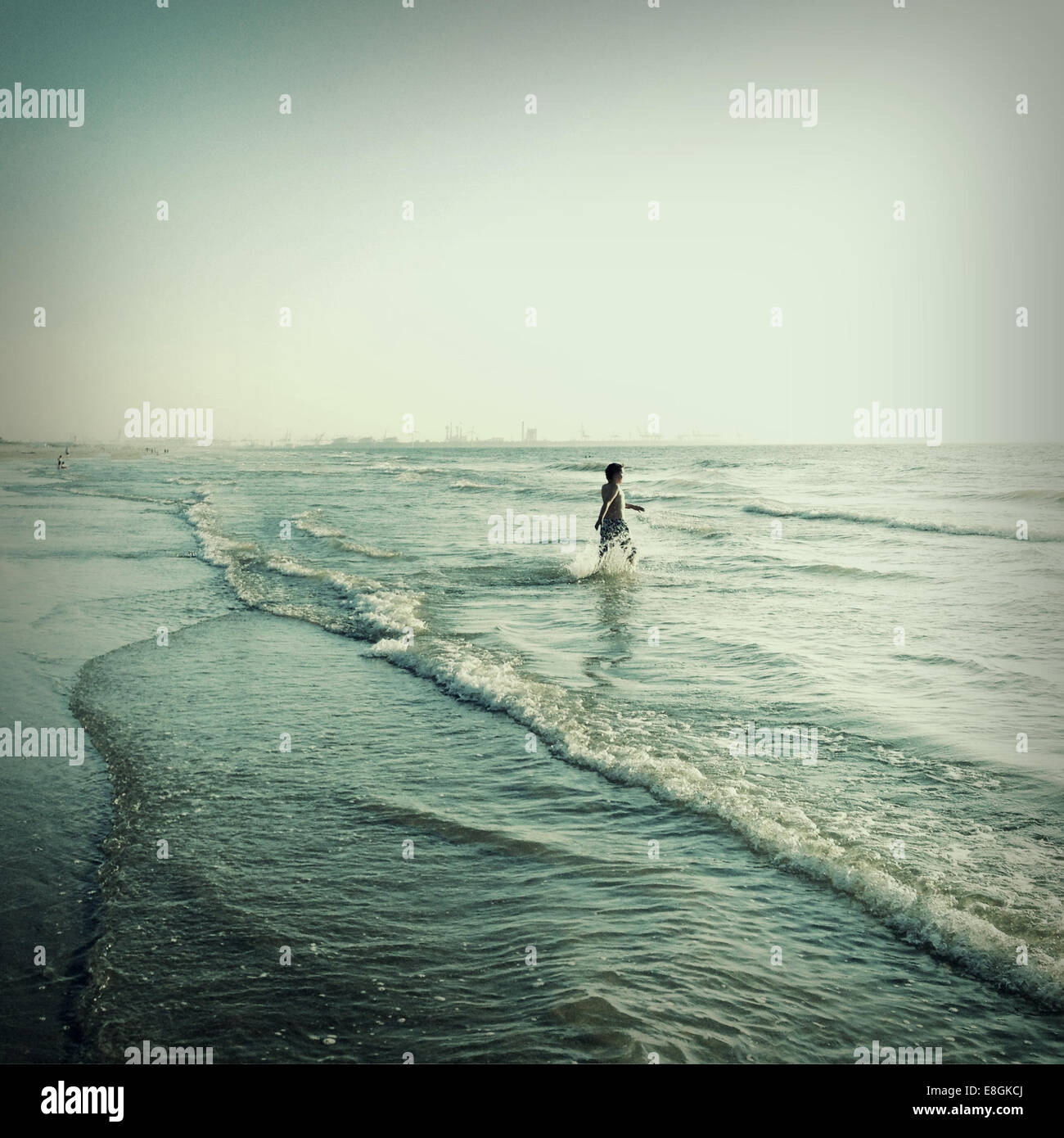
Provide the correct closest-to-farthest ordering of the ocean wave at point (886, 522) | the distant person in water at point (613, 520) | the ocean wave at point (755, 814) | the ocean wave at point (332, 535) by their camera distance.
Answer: the ocean wave at point (755, 814) < the distant person in water at point (613, 520) < the ocean wave at point (332, 535) < the ocean wave at point (886, 522)

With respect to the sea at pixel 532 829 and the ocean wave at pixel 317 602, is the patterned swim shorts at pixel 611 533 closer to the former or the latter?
the sea at pixel 532 829

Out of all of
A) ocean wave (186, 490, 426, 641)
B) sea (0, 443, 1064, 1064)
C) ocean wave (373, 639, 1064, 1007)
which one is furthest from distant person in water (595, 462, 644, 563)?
ocean wave (373, 639, 1064, 1007)

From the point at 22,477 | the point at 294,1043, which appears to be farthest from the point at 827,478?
the point at 294,1043

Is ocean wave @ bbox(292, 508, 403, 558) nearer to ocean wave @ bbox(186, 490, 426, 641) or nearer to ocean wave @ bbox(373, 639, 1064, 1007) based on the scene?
ocean wave @ bbox(186, 490, 426, 641)

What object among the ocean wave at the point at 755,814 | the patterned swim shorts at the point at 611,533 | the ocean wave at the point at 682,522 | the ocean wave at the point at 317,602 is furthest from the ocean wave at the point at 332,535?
the ocean wave at the point at 755,814

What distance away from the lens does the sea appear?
3568 mm

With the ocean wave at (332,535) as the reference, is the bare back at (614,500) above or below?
above

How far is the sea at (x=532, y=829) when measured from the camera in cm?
357

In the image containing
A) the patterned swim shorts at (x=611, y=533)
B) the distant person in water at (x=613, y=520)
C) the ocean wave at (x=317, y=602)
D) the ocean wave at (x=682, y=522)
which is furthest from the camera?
the ocean wave at (x=682, y=522)

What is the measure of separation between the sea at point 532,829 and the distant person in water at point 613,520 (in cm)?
218

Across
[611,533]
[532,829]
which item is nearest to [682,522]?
[611,533]

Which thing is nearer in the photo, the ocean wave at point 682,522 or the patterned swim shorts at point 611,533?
the patterned swim shorts at point 611,533

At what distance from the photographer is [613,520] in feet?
53.0
